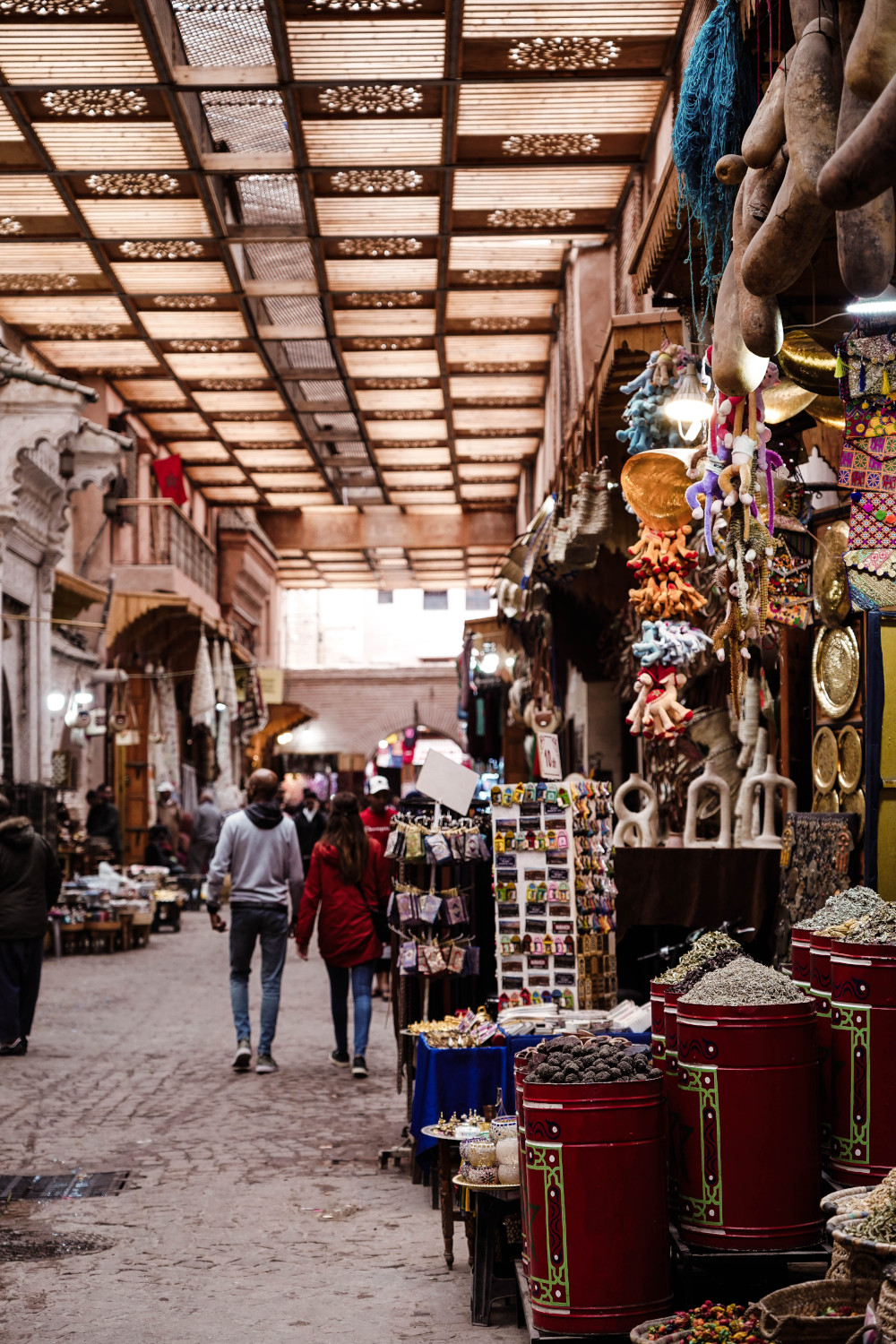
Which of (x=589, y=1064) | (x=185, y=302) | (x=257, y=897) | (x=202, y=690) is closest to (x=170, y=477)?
(x=202, y=690)

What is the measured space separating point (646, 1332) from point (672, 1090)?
2.32 feet

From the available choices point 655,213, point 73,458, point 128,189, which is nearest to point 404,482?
point 73,458

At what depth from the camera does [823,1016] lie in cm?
403

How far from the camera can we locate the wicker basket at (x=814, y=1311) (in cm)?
305

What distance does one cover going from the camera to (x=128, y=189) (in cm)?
1363

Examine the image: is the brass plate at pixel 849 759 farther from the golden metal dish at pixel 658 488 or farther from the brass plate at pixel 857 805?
the golden metal dish at pixel 658 488

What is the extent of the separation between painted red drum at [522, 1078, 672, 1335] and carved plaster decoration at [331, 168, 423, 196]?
1081 cm

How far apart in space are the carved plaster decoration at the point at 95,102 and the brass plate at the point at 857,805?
28.7 feet

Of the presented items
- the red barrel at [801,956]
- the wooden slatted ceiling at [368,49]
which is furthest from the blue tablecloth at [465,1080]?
the wooden slatted ceiling at [368,49]

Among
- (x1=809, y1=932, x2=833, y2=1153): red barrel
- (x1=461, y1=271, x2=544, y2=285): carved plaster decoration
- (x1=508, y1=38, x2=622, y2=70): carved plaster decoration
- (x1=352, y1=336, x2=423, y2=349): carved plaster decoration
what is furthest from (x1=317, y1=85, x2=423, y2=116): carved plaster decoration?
(x1=809, y1=932, x2=833, y2=1153): red barrel

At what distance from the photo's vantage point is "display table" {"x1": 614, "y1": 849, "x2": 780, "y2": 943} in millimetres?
7125

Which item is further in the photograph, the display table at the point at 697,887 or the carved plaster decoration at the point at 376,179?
the carved plaster decoration at the point at 376,179

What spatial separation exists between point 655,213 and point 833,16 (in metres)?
2.04

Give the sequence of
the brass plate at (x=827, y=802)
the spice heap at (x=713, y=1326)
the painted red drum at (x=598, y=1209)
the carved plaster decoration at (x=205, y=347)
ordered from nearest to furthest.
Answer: the spice heap at (x=713, y=1326) < the painted red drum at (x=598, y=1209) < the brass plate at (x=827, y=802) < the carved plaster decoration at (x=205, y=347)
